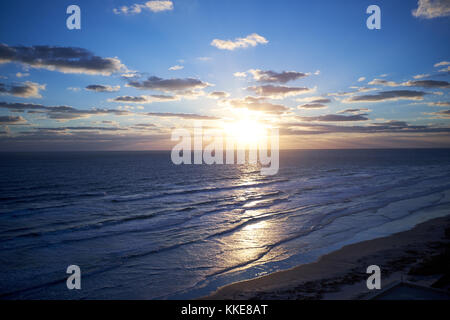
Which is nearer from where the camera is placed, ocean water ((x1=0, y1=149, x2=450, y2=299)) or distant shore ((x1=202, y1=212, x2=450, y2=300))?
distant shore ((x1=202, y1=212, x2=450, y2=300))

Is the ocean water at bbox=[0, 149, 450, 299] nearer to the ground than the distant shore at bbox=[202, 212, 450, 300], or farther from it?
nearer to the ground

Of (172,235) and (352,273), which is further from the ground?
(352,273)

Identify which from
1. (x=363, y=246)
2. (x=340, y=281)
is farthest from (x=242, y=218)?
(x=340, y=281)

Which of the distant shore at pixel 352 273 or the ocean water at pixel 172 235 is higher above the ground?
the distant shore at pixel 352 273

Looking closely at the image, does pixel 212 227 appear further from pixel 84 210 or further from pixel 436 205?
pixel 436 205

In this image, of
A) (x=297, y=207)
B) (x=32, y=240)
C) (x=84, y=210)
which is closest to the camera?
(x=32, y=240)

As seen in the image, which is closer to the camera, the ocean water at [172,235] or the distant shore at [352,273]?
the distant shore at [352,273]

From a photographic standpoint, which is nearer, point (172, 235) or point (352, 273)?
point (352, 273)
